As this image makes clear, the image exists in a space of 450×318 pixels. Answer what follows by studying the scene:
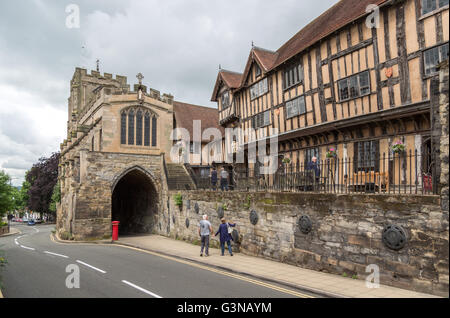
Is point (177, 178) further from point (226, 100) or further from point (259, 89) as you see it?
point (259, 89)

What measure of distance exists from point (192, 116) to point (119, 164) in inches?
458

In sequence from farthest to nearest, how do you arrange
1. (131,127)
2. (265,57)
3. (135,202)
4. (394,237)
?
(135,202), (131,127), (265,57), (394,237)

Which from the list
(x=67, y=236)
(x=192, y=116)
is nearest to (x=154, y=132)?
(x=192, y=116)

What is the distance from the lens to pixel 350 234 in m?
8.23

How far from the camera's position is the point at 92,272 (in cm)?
947

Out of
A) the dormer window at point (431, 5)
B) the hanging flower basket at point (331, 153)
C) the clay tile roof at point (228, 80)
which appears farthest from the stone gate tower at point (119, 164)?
the dormer window at point (431, 5)

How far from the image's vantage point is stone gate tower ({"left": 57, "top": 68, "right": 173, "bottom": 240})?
20.7 metres

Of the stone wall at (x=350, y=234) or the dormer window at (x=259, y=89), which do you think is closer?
the stone wall at (x=350, y=234)

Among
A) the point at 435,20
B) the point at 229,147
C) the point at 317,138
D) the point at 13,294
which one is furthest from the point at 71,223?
the point at 435,20

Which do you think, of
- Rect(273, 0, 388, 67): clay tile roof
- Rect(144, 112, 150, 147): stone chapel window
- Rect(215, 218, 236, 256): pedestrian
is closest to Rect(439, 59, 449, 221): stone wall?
Rect(273, 0, 388, 67): clay tile roof

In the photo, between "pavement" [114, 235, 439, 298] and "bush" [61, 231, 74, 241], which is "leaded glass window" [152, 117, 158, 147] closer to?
"bush" [61, 231, 74, 241]

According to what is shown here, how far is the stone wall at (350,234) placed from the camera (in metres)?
6.64

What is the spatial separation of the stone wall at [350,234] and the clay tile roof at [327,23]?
27.3ft

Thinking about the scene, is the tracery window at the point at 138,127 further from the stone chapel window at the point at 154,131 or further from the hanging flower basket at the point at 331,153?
the hanging flower basket at the point at 331,153
